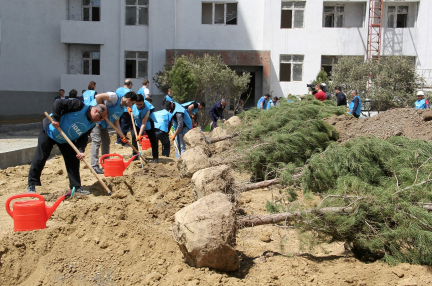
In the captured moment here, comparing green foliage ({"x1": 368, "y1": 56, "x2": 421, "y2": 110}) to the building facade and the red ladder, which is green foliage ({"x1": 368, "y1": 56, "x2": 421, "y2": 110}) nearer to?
the red ladder

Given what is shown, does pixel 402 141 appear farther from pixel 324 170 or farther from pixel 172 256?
pixel 172 256

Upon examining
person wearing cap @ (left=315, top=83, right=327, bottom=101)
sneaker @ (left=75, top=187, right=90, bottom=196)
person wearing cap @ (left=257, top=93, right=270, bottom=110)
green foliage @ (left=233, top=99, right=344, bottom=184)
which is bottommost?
sneaker @ (left=75, top=187, right=90, bottom=196)

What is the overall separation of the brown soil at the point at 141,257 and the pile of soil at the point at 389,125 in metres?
3.76

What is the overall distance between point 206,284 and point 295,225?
1.15m

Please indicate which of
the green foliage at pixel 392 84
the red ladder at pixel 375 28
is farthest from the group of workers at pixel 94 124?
the red ladder at pixel 375 28

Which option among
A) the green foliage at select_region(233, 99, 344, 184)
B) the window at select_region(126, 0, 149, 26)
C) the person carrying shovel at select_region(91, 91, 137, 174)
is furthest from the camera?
the window at select_region(126, 0, 149, 26)

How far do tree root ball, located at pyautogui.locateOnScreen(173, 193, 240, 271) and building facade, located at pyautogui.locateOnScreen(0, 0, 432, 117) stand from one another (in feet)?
56.6

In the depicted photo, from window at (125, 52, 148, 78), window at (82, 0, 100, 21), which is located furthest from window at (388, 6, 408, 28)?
window at (82, 0, 100, 21)

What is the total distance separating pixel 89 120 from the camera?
20.4 feet

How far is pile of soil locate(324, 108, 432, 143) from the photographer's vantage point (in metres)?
7.86

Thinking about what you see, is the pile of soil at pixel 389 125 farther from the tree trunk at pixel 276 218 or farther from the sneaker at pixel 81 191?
the sneaker at pixel 81 191

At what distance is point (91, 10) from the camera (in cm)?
2131

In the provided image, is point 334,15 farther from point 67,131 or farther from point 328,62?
point 67,131

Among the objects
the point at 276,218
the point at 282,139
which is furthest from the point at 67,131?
the point at 276,218
